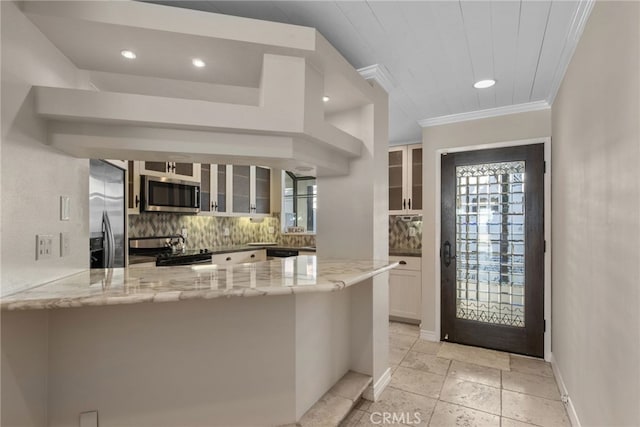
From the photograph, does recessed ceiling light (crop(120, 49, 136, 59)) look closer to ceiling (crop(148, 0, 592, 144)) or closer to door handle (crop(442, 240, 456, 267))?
ceiling (crop(148, 0, 592, 144))

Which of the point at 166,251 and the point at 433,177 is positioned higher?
the point at 433,177

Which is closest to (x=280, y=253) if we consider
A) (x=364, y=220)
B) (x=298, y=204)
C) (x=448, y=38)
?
(x=298, y=204)

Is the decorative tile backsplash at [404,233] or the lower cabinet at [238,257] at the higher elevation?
the decorative tile backsplash at [404,233]

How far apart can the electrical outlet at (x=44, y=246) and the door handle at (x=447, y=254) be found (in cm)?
333

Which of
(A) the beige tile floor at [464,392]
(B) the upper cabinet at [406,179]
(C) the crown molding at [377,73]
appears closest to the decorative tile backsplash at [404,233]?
(B) the upper cabinet at [406,179]

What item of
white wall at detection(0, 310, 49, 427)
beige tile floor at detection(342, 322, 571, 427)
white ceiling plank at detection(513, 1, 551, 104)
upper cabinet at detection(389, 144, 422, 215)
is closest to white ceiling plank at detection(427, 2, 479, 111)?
white ceiling plank at detection(513, 1, 551, 104)

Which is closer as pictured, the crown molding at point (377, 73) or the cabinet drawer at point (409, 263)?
the crown molding at point (377, 73)

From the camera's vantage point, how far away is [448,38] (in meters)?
1.91

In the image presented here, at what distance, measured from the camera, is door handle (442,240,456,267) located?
3400 millimetres

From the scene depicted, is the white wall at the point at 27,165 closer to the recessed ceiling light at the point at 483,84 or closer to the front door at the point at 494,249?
the recessed ceiling light at the point at 483,84

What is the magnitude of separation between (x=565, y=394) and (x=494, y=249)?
135 centimetres

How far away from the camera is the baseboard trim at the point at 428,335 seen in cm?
344

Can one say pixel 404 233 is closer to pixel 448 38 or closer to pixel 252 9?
pixel 448 38

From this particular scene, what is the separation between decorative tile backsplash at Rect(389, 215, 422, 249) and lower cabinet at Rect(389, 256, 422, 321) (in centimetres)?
70
